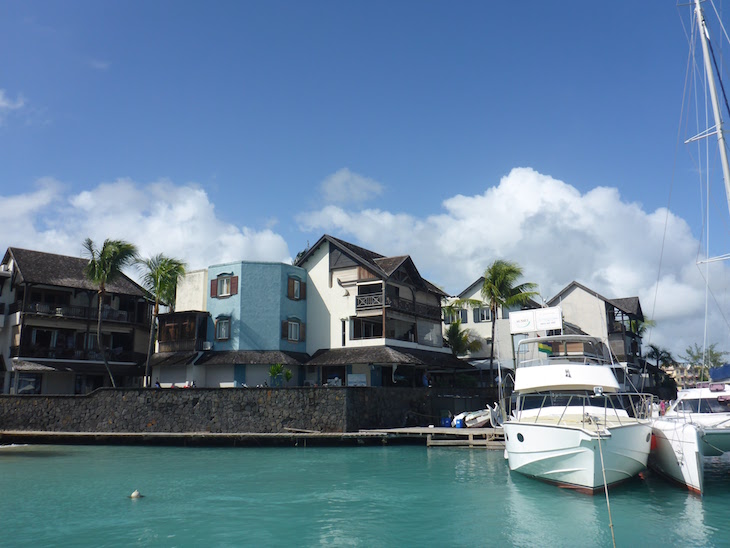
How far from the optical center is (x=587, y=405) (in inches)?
800

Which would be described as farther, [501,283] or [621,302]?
[621,302]

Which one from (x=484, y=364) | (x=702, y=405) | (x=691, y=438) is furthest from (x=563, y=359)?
(x=484, y=364)

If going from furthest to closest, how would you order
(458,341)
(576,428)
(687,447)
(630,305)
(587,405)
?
1. (630,305)
2. (458,341)
3. (587,405)
4. (687,447)
5. (576,428)

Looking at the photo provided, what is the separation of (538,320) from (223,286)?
80.5 feet

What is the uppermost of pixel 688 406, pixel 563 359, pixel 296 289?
pixel 296 289

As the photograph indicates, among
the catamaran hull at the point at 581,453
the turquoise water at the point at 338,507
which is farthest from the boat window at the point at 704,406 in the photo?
the catamaran hull at the point at 581,453

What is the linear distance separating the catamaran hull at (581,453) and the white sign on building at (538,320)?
8.21m

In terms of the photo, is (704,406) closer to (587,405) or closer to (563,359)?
(563,359)

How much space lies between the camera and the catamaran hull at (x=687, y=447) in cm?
1777

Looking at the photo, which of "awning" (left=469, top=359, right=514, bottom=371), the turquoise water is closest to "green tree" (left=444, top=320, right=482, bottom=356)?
"awning" (left=469, top=359, right=514, bottom=371)

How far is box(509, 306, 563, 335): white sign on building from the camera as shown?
89.2ft

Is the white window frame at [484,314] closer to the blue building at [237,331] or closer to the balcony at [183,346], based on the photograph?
the blue building at [237,331]

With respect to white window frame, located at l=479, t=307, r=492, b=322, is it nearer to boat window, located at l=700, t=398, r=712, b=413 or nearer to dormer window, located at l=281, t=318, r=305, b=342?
dormer window, located at l=281, t=318, r=305, b=342

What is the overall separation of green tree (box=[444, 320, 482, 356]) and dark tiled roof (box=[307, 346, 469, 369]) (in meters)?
7.73
